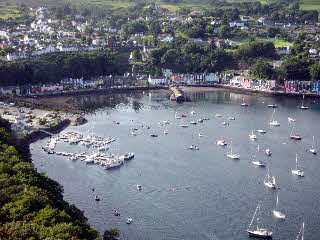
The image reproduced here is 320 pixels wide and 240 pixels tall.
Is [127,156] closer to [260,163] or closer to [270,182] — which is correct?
[260,163]

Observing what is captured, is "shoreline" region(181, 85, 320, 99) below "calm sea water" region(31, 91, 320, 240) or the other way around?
the other way around

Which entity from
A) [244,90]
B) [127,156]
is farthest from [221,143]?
[244,90]

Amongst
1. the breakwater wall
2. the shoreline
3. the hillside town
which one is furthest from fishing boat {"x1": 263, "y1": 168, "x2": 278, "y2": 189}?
the hillside town

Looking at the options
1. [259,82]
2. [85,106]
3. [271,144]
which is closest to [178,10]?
[259,82]

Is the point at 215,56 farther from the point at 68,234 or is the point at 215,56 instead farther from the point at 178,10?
the point at 68,234

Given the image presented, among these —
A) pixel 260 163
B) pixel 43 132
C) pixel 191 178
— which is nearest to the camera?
pixel 191 178

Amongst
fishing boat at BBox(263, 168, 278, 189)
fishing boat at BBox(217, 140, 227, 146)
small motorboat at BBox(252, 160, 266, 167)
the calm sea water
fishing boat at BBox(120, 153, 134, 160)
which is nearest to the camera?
the calm sea water

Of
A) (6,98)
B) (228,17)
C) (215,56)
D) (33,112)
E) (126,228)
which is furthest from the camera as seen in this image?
(228,17)

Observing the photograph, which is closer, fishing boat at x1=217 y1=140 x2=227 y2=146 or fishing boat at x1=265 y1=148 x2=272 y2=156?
fishing boat at x1=265 y1=148 x2=272 y2=156

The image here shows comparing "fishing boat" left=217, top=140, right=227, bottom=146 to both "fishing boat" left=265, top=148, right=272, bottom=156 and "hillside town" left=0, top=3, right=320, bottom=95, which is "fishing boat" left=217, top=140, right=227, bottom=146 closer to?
"fishing boat" left=265, top=148, right=272, bottom=156
